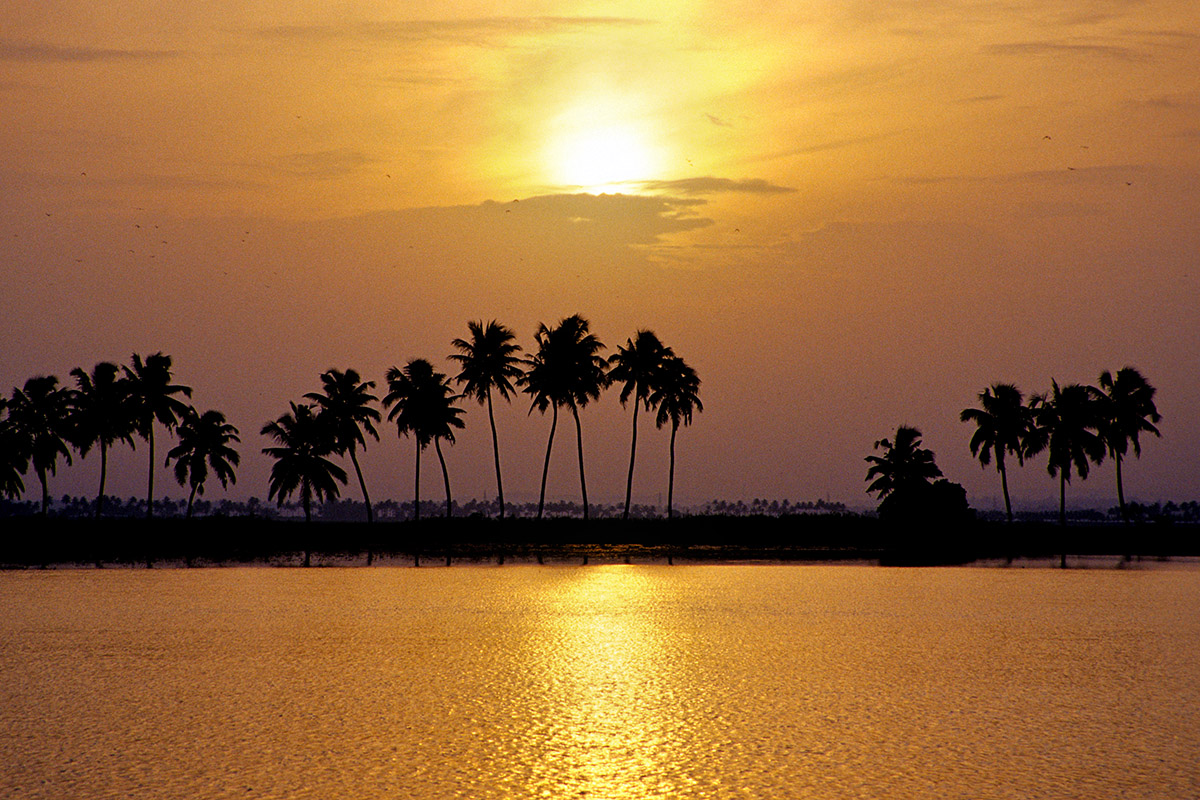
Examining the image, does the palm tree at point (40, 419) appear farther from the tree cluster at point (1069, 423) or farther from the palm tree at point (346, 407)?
the tree cluster at point (1069, 423)

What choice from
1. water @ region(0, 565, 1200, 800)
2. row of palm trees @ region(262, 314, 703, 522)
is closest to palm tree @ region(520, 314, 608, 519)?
row of palm trees @ region(262, 314, 703, 522)

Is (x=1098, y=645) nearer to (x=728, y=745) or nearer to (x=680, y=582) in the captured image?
(x=728, y=745)

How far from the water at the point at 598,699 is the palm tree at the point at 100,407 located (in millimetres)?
58203

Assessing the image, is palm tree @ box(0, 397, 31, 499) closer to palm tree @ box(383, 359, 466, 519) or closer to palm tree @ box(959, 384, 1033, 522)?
palm tree @ box(383, 359, 466, 519)

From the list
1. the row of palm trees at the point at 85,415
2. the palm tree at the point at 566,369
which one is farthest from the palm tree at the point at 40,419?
the palm tree at the point at 566,369

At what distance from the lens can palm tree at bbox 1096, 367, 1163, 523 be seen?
85688 mm


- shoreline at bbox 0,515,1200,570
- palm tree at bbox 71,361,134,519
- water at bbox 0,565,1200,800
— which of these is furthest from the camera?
palm tree at bbox 71,361,134,519

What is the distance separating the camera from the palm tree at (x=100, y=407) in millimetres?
83000

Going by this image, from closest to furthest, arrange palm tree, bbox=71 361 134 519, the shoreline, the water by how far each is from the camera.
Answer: the water < the shoreline < palm tree, bbox=71 361 134 519

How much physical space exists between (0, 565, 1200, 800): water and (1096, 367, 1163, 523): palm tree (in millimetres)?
61464

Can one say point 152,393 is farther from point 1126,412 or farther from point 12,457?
point 1126,412

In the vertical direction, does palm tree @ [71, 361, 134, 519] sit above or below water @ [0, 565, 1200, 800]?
above

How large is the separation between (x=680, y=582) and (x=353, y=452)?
59197 mm

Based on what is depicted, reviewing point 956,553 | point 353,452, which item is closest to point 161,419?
point 353,452
